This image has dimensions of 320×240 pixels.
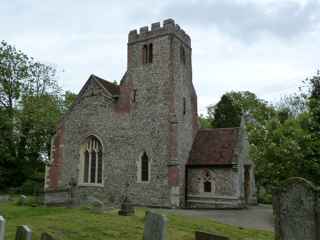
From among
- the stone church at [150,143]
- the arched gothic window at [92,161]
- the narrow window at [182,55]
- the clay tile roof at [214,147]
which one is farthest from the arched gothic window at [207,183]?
the narrow window at [182,55]

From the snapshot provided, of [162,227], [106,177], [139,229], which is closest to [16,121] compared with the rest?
[106,177]

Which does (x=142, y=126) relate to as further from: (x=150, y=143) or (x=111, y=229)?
(x=111, y=229)

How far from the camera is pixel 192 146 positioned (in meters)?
25.8

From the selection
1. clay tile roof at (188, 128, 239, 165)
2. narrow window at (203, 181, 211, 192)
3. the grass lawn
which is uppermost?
clay tile roof at (188, 128, 239, 165)

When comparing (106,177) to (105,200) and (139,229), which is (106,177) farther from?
(139,229)

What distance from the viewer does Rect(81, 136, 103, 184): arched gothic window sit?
2603 centimetres

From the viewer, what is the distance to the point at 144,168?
23969mm

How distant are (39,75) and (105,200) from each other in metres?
17.1

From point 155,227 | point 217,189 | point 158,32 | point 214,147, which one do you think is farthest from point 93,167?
point 155,227

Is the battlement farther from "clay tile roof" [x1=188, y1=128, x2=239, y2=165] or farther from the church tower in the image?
"clay tile roof" [x1=188, y1=128, x2=239, y2=165]

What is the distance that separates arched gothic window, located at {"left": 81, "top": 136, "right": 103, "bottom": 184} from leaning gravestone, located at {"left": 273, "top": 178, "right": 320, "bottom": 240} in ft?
61.0

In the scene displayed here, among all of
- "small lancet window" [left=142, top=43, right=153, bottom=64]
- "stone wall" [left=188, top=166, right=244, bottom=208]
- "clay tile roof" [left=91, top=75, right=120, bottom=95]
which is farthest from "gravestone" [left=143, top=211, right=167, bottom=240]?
"clay tile roof" [left=91, top=75, right=120, bottom=95]

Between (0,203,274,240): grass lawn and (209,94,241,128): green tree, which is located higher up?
(209,94,241,128): green tree

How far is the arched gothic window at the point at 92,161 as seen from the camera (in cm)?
2603
